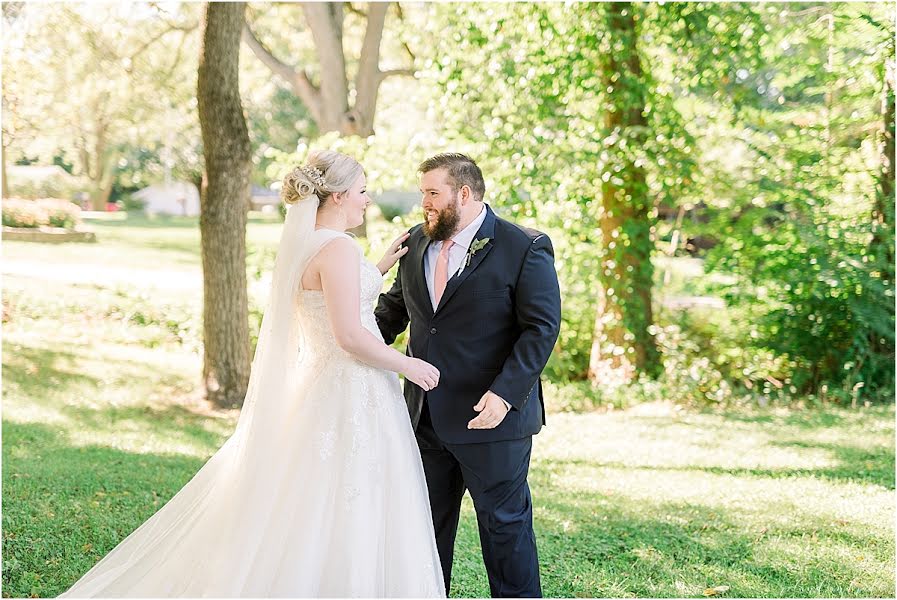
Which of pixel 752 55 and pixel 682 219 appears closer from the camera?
pixel 752 55

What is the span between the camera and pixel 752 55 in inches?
383

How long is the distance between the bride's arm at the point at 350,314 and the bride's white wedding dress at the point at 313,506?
0.09m

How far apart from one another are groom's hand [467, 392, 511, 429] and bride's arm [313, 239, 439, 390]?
0.21 metres

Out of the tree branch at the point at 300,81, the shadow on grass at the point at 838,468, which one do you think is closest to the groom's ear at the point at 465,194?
the shadow on grass at the point at 838,468

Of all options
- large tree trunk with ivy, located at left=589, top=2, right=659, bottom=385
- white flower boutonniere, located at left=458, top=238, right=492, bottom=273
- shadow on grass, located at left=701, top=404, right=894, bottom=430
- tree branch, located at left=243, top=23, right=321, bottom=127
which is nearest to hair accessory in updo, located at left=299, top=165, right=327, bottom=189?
white flower boutonniere, located at left=458, top=238, right=492, bottom=273

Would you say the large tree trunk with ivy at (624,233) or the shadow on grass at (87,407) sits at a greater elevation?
the large tree trunk with ivy at (624,233)

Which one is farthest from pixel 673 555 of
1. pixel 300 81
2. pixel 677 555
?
pixel 300 81

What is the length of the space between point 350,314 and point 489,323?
0.55 m

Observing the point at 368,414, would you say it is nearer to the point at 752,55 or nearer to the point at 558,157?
the point at 558,157

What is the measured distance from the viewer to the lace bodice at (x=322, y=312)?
3.65 m

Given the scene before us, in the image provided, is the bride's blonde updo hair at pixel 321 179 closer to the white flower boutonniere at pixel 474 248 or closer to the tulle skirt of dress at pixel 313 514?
the white flower boutonniere at pixel 474 248

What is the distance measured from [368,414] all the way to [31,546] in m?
2.24

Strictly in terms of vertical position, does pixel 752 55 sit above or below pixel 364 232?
above

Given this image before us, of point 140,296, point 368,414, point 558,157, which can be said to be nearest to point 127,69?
point 140,296
